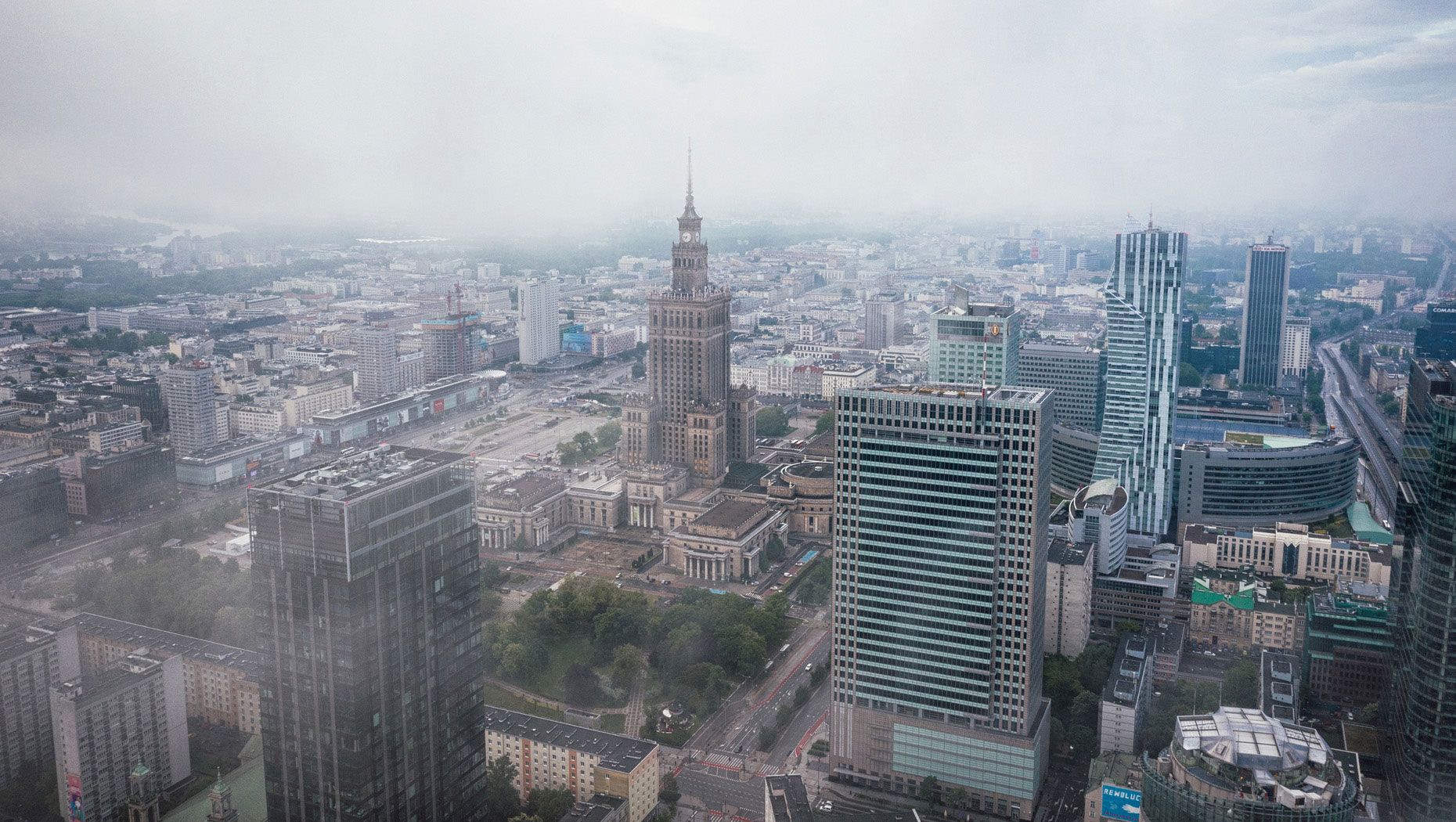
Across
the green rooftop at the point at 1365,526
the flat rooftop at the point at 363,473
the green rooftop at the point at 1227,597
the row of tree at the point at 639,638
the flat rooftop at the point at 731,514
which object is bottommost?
the row of tree at the point at 639,638

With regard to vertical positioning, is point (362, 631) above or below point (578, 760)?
above

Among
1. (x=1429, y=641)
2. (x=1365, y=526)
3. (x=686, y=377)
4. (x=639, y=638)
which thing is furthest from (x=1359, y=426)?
(x=639, y=638)

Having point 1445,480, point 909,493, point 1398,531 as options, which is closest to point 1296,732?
point 1445,480

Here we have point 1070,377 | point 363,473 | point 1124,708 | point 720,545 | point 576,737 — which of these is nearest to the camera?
point 363,473

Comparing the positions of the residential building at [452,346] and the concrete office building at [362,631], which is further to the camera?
the residential building at [452,346]

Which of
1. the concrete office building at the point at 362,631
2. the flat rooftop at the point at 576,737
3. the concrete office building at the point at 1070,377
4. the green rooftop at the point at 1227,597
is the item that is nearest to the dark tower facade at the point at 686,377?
the concrete office building at the point at 1070,377

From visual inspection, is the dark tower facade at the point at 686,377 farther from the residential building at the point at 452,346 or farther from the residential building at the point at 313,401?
the residential building at the point at 452,346

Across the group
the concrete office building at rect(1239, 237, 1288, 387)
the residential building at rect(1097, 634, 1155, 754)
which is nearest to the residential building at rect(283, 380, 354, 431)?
the residential building at rect(1097, 634, 1155, 754)

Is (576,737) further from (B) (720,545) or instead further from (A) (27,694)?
(B) (720,545)
